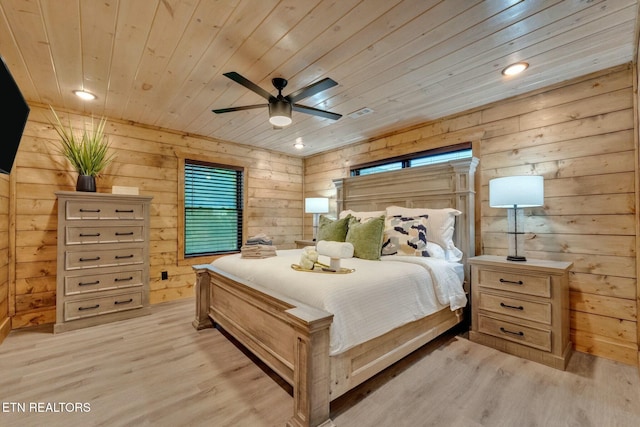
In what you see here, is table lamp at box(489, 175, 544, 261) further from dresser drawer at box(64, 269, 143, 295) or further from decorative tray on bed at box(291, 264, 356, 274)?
dresser drawer at box(64, 269, 143, 295)

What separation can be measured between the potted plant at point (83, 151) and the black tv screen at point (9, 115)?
1.20m

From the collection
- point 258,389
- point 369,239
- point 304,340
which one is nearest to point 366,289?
A: point 304,340

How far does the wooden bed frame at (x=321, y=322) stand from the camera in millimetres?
1446

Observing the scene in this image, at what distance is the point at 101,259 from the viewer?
296 cm

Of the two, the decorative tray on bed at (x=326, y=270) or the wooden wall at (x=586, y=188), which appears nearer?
the decorative tray on bed at (x=326, y=270)

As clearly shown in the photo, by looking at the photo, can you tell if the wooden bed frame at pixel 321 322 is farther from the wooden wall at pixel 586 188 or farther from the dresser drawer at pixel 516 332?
the wooden wall at pixel 586 188

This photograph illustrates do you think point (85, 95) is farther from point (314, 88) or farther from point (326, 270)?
point (326, 270)

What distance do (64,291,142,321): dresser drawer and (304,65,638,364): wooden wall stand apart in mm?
3955

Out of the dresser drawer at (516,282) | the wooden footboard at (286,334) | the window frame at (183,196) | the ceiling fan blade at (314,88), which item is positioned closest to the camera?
the wooden footboard at (286,334)

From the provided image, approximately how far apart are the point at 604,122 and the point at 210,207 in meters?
4.46

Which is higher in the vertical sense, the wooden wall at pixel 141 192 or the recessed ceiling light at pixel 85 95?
the recessed ceiling light at pixel 85 95

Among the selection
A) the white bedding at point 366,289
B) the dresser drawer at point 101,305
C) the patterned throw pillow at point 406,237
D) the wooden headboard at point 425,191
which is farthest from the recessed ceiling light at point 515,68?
the dresser drawer at point 101,305

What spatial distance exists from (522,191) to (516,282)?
2.47 ft

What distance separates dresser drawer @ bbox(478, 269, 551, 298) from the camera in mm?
2166
